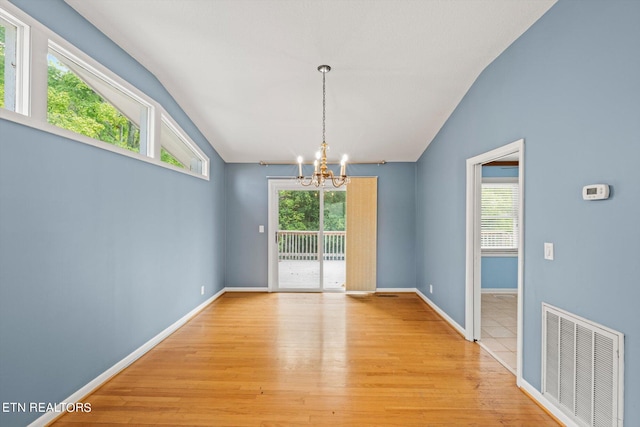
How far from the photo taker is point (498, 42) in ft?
8.71

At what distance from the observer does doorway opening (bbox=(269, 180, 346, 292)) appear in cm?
543

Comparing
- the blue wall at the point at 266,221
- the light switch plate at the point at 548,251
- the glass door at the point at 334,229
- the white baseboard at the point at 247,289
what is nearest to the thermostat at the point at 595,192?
the light switch plate at the point at 548,251

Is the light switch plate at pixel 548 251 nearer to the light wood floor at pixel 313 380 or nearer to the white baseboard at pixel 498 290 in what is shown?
the light wood floor at pixel 313 380

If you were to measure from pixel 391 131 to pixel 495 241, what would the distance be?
296 centimetres

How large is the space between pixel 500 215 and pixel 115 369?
5.96 m

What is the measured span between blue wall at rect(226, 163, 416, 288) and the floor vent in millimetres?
3187

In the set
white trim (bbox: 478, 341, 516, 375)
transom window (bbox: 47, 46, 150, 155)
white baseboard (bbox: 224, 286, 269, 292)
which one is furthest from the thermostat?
white baseboard (bbox: 224, 286, 269, 292)

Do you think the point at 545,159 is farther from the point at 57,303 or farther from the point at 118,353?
the point at 118,353

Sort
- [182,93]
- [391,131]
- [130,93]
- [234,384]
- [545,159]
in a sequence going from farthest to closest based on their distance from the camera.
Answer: [391,131], [182,93], [130,93], [234,384], [545,159]

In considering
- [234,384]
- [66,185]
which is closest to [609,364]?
[234,384]

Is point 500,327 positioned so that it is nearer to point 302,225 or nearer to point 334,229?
point 334,229

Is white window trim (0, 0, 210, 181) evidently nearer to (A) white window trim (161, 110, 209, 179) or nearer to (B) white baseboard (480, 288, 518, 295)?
(A) white window trim (161, 110, 209, 179)

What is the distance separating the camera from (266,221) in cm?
542

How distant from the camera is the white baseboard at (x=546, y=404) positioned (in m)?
1.98
